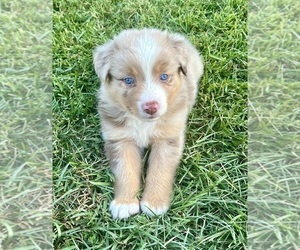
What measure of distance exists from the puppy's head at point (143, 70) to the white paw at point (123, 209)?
42 centimetres

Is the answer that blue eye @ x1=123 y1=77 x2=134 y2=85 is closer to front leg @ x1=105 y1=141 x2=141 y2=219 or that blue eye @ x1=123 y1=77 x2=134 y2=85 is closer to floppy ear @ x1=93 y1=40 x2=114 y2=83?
floppy ear @ x1=93 y1=40 x2=114 y2=83

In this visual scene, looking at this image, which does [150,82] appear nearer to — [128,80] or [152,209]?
[128,80]

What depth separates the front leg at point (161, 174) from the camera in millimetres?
2529

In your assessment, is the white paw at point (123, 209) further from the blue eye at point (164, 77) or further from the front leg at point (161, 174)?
the blue eye at point (164, 77)

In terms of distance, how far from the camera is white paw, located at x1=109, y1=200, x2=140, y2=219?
251 cm

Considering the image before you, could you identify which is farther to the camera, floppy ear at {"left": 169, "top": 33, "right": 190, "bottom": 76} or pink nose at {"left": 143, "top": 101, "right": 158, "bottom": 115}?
floppy ear at {"left": 169, "top": 33, "right": 190, "bottom": 76}

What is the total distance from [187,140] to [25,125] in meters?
0.83

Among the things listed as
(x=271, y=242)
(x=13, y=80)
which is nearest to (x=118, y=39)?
(x=13, y=80)

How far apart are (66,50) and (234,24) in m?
0.95

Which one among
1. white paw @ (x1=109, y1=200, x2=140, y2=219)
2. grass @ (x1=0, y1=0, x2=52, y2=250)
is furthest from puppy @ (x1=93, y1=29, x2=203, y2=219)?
grass @ (x1=0, y1=0, x2=52, y2=250)

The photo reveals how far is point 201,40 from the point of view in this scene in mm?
3047

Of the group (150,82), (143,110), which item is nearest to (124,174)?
(143,110)

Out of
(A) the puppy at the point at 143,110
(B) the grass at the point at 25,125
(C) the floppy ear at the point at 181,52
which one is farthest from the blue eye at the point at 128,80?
(B) the grass at the point at 25,125

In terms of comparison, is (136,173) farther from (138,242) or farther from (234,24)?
(234,24)
